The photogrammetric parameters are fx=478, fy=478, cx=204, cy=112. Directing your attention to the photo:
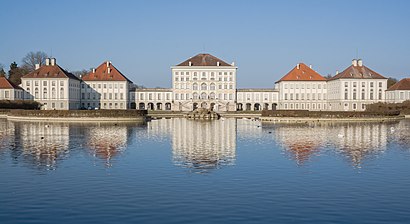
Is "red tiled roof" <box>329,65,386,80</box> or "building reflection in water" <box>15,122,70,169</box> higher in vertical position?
"red tiled roof" <box>329,65,386,80</box>

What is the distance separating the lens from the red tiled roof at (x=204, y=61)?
321 feet

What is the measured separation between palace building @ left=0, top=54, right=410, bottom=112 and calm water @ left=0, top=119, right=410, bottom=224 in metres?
65.6

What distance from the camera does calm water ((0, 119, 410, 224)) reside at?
11055 mm

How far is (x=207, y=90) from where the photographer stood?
9819 centimetres

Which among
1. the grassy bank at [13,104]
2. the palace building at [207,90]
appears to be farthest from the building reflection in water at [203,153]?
the palace building at [207,90]

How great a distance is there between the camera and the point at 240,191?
1353 cm

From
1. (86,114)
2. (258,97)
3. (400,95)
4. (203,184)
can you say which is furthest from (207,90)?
(203,184)

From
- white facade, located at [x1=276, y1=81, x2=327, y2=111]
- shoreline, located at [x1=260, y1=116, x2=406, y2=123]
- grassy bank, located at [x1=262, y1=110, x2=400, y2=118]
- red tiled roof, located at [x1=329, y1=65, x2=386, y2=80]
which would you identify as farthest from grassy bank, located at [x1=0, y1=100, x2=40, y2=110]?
red tiled roof, located at [x1=329, y1=65, x2=386, y2=80]

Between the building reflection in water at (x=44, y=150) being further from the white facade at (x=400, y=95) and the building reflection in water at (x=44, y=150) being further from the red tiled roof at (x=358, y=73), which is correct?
the white facade at (x=400, y=95)

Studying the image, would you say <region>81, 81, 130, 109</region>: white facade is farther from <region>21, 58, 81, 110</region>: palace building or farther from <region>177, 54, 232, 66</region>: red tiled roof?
<region>177, 54, 232, 66</region>: red tiled roof

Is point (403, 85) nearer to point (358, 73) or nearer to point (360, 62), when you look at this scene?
point (358, 73)

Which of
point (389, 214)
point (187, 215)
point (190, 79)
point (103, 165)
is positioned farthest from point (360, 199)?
point (190, 79)

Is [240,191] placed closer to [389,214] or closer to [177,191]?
[177,191]

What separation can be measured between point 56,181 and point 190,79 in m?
83.0
